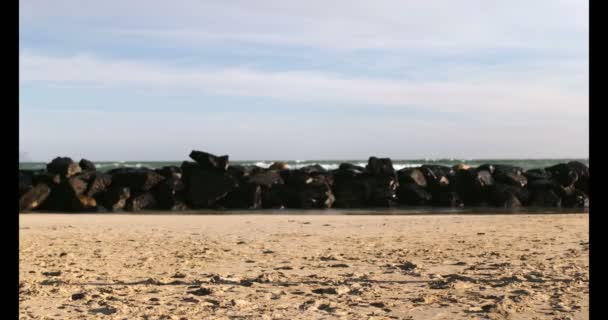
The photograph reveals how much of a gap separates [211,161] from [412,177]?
7.01 metres

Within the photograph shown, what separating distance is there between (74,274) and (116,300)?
162cm

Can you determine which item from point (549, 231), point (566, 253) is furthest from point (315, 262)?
point (549, 231)

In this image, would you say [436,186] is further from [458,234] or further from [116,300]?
[116,300]

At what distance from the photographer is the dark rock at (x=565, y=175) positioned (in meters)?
21.5

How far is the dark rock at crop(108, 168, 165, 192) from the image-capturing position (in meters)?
19.1

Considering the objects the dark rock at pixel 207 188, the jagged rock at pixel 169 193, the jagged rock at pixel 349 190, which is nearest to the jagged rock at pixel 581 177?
the jagged rock at pixel 349 190

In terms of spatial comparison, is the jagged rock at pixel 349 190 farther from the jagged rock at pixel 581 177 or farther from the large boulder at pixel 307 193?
the jagged rock at pixel 581 177

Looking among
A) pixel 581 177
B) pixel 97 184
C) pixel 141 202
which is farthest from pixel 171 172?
pixel 581 177

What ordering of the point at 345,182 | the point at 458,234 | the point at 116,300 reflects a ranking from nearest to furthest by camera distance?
the point at 116,300, the point at 458,234, the point at 345,182

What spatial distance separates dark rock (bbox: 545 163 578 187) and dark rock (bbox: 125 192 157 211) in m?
14.4

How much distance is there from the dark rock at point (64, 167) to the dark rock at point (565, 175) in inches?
676

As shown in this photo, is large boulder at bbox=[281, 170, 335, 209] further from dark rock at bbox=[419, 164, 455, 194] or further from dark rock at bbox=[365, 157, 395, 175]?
dark rock at bbox=[419, 164, 455, 194]

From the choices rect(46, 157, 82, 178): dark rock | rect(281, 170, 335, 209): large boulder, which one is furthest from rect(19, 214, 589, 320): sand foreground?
rect(46, 157, 82, 178): dark rock
